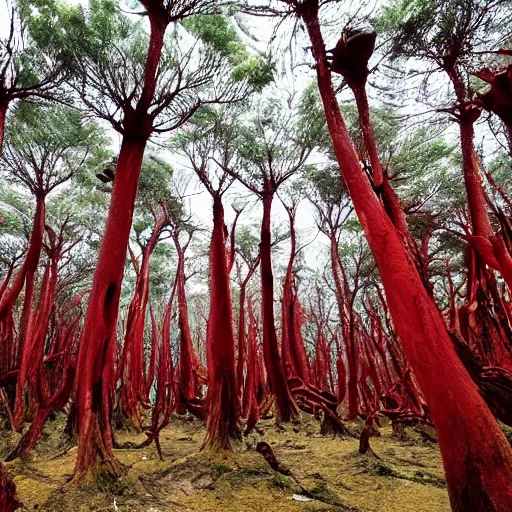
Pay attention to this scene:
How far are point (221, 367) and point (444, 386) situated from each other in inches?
126

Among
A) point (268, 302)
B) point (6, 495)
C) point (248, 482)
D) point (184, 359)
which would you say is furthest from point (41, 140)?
point (248, 482)

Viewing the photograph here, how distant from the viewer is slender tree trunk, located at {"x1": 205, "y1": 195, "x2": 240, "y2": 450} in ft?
15.8

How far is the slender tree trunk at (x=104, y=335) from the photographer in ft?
11.9

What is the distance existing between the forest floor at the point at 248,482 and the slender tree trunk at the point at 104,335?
0.33 metres

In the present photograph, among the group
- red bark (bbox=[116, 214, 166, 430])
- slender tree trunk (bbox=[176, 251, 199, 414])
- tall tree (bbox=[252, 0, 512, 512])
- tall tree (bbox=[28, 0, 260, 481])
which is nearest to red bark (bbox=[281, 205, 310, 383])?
slender tree trunk (bbox=[176, 251, 199, 414])

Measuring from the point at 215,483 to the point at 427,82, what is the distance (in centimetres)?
651

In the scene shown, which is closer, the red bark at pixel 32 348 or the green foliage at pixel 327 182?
the red bark at pixel 32 348

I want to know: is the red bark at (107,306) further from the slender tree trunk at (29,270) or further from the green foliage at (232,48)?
the slender tree trunk at (29,270)

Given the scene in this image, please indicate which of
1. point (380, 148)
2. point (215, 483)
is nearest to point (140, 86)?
point (380, 148)

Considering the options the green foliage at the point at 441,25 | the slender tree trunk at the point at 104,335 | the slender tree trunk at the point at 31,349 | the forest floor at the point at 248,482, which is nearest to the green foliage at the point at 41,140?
the slender tree trunk at the point at 31,349

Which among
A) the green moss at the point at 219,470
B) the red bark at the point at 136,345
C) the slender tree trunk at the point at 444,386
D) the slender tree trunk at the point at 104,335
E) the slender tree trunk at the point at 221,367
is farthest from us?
the red bark at the point at 136,345

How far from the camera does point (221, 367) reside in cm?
510

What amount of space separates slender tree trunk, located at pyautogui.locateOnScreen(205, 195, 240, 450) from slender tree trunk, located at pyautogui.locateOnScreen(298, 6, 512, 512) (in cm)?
259

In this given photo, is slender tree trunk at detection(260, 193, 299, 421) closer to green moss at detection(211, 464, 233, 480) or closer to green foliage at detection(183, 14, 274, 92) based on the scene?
green foliage at detection(183, 14, 274, 92)
